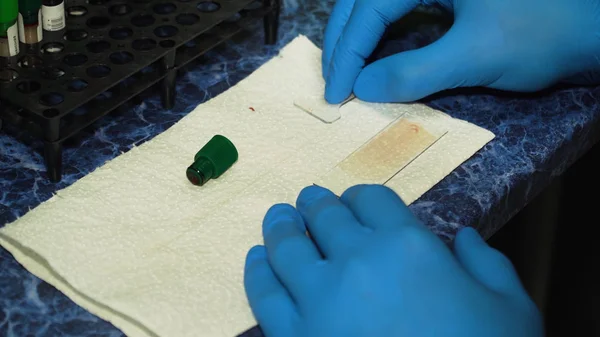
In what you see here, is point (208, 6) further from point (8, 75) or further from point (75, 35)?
point (8, 75)

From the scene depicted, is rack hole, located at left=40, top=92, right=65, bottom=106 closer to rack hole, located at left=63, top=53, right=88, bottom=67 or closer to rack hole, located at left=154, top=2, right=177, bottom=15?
rack hole, located at left=63, top=53, right=88, bottom=67

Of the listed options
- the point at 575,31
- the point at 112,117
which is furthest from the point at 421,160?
the point at 112,117

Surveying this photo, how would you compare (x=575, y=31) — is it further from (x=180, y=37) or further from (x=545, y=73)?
(x=180, y=37)

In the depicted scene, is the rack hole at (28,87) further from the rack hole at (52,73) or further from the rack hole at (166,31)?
the rack hole at (166,31)

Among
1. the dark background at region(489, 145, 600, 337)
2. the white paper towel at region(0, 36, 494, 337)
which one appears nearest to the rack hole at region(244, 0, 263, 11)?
the white paper towel at region(0, 36, 494, 337)

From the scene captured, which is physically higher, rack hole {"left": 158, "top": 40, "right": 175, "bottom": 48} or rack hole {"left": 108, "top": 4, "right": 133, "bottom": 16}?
rack hole {"left": 158, "top": 40, "right": 175, "bottom": 48}

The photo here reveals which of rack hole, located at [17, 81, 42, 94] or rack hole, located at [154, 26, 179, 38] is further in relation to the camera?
rack hole, located at [154, 26, 179, 38]

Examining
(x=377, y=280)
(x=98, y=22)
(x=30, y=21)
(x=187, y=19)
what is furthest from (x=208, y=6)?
(x=377, y=280)
